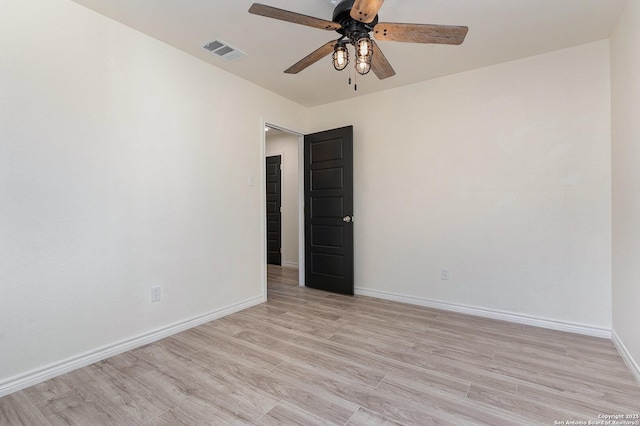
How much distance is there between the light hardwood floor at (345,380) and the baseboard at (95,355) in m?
0.06

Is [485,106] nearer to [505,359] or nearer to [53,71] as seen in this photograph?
[505,359]

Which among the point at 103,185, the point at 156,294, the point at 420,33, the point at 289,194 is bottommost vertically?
the point at 156,294

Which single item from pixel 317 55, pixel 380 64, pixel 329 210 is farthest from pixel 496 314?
pixel 317 55

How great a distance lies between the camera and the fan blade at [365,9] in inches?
60.1

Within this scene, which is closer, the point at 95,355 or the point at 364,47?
the point at 364,47

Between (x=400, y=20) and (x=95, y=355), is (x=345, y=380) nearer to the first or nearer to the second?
(x=95, y=355)

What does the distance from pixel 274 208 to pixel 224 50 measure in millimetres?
3727

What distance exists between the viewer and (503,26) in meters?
2.40

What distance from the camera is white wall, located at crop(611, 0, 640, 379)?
1.98 m

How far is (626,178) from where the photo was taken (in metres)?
2.18

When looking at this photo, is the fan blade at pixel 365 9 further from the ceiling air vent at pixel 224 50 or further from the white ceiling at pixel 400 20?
the ceiling air vent at pixel 224 50

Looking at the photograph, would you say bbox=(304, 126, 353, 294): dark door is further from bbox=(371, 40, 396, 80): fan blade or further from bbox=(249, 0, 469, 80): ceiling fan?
bbox=(249, 0, 469, 80): ceiling fan

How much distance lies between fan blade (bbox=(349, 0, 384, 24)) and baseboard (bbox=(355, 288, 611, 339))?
289cm

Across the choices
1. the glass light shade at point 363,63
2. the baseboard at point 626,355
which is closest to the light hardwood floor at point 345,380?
the baseboard at point 626,355
